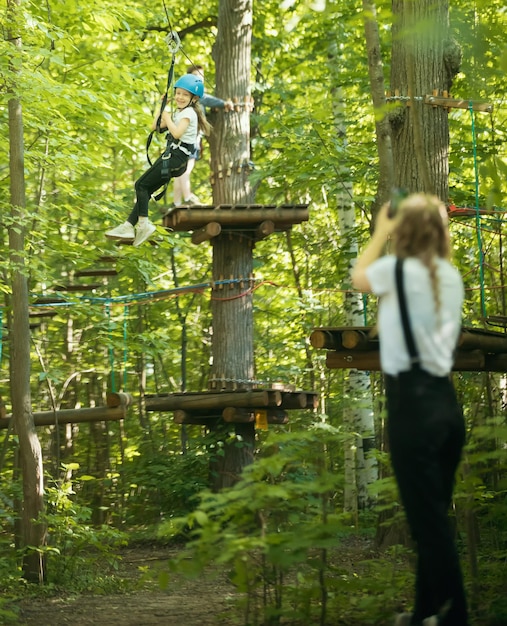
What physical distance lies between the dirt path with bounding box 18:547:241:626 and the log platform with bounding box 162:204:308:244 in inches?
131

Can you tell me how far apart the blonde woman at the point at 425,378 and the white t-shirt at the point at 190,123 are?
5.22 metres

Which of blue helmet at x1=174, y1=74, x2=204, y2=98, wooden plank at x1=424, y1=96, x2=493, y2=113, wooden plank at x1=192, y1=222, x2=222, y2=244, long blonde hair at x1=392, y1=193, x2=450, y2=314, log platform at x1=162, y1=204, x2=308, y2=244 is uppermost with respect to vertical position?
blue helmet at x1=174, y1=74, x2=204, y2=98

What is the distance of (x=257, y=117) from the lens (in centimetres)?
1209

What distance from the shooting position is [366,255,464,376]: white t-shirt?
315 centimetres

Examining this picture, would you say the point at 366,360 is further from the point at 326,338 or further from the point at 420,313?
the point at 420,313

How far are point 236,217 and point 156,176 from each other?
3.05 ft

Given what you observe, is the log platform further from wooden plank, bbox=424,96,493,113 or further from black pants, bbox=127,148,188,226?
wooden plank, bbox=424,96,493,113

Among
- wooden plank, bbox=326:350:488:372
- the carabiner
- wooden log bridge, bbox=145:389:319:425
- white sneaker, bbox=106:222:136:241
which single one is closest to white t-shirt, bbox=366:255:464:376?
wooden plank, bbox=326:350:488:372

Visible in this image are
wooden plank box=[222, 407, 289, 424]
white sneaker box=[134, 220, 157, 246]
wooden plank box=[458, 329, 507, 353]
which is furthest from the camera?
wooden plank box=[222, 407, 289, 424]

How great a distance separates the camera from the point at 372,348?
6.69 m

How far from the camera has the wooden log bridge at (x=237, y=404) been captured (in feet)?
30.1

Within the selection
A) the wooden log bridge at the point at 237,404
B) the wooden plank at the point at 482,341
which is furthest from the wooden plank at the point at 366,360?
the wooden log bridge at the point at 237,404

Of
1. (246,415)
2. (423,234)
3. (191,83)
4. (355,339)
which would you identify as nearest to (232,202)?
(191,83)

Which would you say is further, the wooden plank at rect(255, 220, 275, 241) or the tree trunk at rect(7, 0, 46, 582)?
the wooden plank at rect(255, 220, 275, 241)
